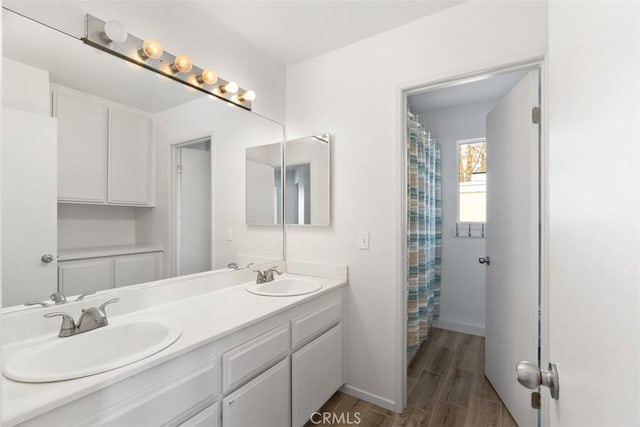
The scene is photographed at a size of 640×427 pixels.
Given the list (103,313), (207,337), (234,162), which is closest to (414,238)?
(234,162)

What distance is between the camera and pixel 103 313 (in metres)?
1.26

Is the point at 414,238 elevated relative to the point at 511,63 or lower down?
lower down

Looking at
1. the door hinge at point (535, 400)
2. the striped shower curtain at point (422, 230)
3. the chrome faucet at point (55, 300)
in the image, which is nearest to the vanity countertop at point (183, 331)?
the chrome faucet at point (55, 300)

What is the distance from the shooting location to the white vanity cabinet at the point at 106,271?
130 centimetres

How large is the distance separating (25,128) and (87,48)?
45cm

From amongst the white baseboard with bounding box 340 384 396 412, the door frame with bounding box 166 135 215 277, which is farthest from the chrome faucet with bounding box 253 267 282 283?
the white baseboard with bounding box 340 384 396 412

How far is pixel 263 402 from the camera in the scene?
57.4 inches

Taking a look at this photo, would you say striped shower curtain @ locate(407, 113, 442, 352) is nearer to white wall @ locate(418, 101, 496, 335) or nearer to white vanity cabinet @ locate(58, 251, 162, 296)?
white wall @ locate(418, 101, 496, 335)

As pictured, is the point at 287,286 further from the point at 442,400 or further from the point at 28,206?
the point at 28,206

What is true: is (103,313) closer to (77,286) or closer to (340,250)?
(77,286)

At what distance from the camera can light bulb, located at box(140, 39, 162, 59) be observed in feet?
4.93

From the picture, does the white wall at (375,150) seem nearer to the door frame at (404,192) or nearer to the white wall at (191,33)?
the door frame at (404,192)

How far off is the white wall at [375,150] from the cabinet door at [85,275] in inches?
51.4

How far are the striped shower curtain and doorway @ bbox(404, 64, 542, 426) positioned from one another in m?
0.01
